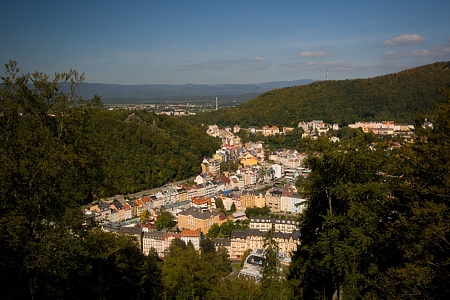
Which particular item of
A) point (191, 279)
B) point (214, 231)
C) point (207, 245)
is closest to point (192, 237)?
point (207, 245)

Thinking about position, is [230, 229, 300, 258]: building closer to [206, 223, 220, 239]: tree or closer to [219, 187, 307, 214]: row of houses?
[206, 223, 220, 239]: tree

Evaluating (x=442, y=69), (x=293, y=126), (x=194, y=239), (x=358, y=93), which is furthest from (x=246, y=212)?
(x=442, y=69)

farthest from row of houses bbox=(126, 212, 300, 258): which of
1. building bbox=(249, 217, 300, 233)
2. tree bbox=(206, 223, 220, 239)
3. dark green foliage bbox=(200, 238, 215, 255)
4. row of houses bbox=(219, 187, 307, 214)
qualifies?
row of houses bbox=(219, 187, 307, 214)

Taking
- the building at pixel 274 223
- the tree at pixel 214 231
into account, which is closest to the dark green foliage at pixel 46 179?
the tree at pixel 214 231

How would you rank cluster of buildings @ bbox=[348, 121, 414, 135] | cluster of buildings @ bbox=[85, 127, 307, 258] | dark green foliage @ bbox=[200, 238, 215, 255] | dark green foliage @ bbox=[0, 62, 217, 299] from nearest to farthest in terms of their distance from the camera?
1. dark green foliage @ bbox=[0, 62, 217, 299]
2. dark green foliage @ bbox=[200, 238, 215, 255]
3. cluster of buildings @ bbox=[85, 127, 307, 258]
4. cluster of buildings @ bbox=[348, 121, 414, 135]

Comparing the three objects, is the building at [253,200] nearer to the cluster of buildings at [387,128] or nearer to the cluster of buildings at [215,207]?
the cluster of buildings at [215,207]

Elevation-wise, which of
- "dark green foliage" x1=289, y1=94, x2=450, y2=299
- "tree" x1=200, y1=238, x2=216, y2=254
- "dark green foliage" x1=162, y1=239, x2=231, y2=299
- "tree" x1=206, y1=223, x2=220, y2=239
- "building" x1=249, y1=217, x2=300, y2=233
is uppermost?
"dark green foliage" x1=289, y1=94, x2=450, y2=299

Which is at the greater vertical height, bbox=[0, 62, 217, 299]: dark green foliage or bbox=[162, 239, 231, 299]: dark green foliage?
bbox=[0, 62, 217, 299]: dark green foliage

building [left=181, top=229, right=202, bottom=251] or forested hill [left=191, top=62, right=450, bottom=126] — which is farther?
forested hill [left=191, top=62, right=450, bottom=126]

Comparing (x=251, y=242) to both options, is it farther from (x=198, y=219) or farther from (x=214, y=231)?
(x=198, y=219)
